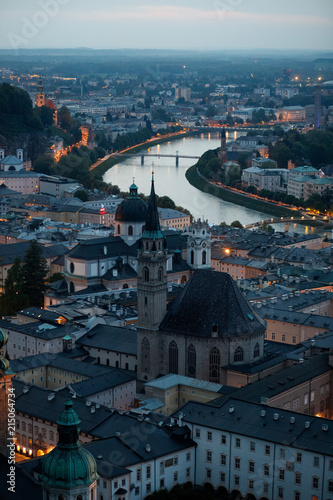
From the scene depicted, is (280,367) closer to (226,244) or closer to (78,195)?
(226,244)

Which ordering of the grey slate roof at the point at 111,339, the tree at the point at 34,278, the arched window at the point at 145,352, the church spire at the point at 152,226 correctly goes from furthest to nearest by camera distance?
the tree at the point at 34,278
the grey slate roof at the point at 111,339
the church spire at the point at 152,226
the arched window at the point at 145,352

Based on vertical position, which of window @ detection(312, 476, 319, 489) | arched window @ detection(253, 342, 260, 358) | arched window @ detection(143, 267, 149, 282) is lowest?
window @ detection(312, 476, 319, 489)

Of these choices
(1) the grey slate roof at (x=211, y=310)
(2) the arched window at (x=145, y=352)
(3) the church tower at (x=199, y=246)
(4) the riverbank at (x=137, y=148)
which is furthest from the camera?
(4) the riverbank at (x=137, y=148)

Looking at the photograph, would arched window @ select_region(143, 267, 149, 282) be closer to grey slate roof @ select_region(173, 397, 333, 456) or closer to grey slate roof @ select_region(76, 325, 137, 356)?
grey slate roof @ select_region(76, 325, 137, 356)

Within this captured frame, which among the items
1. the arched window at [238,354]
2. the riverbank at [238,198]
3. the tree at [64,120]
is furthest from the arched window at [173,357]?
the tree at [64,120]

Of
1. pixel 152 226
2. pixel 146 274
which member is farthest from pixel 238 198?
pixel 146 274

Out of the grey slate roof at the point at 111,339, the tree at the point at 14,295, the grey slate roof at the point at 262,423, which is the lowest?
the tree at the point at 14,295

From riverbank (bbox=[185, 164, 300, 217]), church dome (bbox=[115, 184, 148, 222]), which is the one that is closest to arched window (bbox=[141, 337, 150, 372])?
church dome (bbox=[115, 184, 148, 222])

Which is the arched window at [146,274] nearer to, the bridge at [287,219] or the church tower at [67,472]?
the church tower at [67,472]
